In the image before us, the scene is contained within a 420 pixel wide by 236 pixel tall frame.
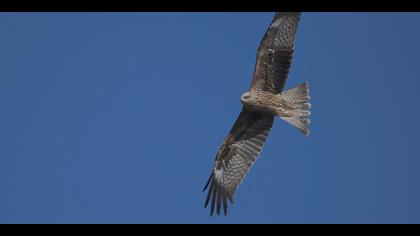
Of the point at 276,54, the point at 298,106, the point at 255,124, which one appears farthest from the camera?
the point at 255,124

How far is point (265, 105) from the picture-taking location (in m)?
11.5

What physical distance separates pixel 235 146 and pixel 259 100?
3.71 ft

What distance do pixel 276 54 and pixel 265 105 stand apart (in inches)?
34.4

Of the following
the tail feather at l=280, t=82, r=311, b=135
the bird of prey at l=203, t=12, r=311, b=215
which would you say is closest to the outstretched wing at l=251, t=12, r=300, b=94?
the bird of prey at l=203, t=12, r=311, b=215

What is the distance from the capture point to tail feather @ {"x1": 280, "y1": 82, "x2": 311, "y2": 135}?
11.5 meters

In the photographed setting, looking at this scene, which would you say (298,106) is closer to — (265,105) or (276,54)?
(265,105)

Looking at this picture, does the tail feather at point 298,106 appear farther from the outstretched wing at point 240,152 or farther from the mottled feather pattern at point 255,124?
the outstretched wing at point 240,152

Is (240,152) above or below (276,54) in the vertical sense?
below

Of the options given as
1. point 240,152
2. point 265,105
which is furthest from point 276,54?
point 240,152

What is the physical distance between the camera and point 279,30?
448 inches

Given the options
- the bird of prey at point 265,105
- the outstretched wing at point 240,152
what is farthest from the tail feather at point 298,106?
the outstretched wing at point 240,152
